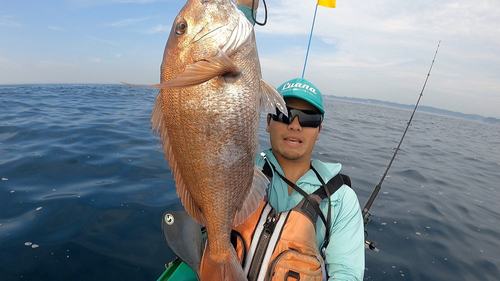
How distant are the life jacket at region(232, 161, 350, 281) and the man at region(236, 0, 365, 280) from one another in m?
0.10

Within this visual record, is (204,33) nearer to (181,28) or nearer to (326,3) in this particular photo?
(181,28)

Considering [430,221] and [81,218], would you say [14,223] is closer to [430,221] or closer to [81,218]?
[81,218]

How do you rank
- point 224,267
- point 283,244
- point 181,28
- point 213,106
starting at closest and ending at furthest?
point 213,106
point 181,28
point 224,267
point 283,244

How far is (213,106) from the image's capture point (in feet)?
4.64

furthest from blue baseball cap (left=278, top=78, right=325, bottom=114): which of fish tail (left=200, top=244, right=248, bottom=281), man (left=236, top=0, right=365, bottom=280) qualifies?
fish tail (left=200, top=244, right=248, bottom=281)

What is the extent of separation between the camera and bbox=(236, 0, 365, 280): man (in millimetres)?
2336

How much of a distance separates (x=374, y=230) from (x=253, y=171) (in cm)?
451

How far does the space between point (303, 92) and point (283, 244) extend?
139cm

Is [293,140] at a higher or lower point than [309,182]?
higher

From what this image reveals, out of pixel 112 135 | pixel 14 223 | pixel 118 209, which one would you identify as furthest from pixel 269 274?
pixel 112 135

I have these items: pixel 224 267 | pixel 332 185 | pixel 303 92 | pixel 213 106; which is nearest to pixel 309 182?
pixel 332 185

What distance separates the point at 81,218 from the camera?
429 cm

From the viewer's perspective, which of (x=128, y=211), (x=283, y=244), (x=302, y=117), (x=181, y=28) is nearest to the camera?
(x=181, y=28)

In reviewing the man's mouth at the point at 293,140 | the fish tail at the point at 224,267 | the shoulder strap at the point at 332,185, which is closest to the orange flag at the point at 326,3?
the man's mouth at the point at 293,140
